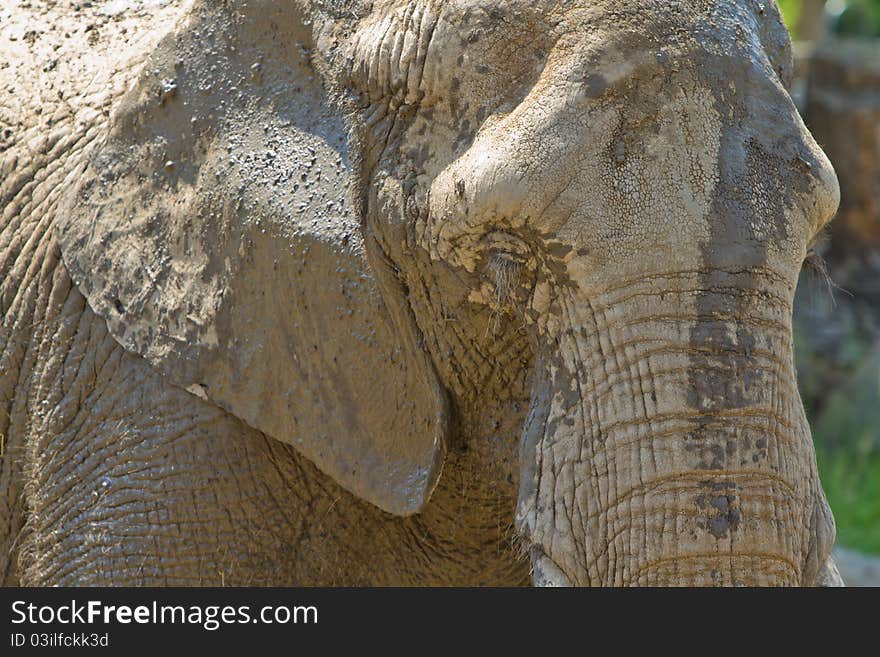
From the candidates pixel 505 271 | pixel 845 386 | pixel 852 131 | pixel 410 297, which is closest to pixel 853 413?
pixel 845 386

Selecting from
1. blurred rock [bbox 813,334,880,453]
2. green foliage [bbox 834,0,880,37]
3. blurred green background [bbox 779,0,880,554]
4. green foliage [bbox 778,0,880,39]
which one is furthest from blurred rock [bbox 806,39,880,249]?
green foliage [bbox 834,0,880,37]

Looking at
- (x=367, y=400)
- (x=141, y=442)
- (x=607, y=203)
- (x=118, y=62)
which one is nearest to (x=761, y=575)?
(x=607, y=203)

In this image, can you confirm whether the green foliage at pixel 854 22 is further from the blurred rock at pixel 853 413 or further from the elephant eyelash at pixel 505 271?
the elephant eyelash at pixel 505 271

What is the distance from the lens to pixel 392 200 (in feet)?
7.97

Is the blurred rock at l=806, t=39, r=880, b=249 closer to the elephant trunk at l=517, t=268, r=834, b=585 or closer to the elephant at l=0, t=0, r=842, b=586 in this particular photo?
the elephant at l=0, t=0, r=842, b=586

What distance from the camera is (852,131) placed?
8.78m

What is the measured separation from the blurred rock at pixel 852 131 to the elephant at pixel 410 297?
20.7ft

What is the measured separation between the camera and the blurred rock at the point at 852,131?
8.76 m

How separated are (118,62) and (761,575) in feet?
5.28

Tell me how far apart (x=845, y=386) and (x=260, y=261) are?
6.09 m

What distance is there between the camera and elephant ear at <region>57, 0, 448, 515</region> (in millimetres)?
2512

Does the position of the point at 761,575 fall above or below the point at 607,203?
below

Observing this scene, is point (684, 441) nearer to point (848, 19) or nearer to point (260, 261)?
point (260, 261)

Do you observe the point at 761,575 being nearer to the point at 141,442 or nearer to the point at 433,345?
the point at 433,345
